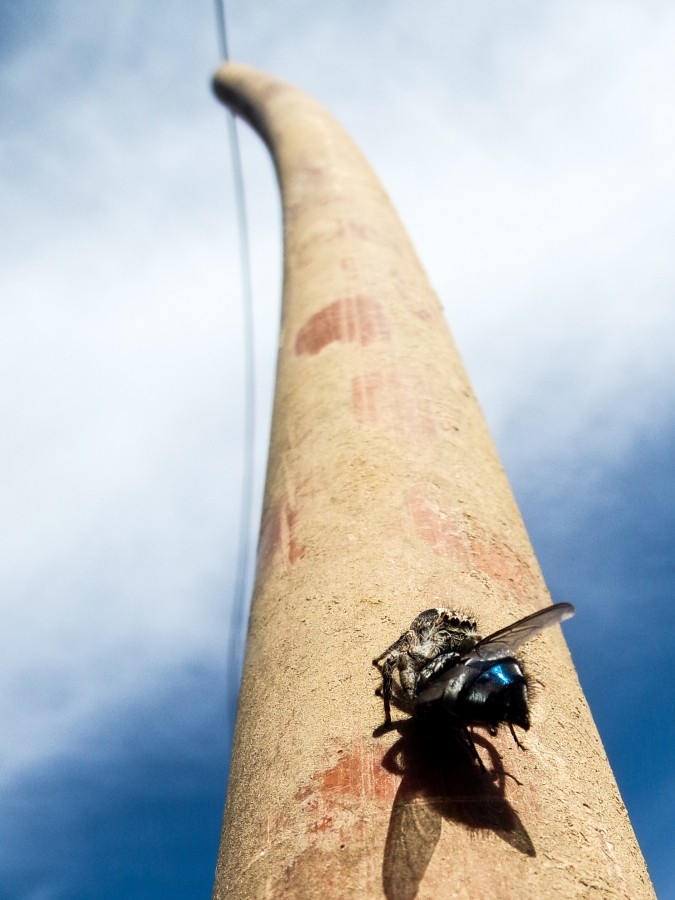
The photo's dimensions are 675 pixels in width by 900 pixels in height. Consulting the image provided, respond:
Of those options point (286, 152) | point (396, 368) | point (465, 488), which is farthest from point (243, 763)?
point (286, 152)

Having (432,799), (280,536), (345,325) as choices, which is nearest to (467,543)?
(280,536)

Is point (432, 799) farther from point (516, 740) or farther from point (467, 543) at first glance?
point (467, 543)

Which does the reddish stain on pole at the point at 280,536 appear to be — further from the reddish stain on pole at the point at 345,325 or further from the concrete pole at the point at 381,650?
the reddish stain on pole at the point at 345,325

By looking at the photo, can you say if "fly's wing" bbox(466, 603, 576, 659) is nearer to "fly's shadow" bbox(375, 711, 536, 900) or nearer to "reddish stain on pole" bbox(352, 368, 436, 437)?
"fly's shadow" bbox(375, 711, 536, 900)

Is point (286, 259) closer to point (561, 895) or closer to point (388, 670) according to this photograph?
point (388, 670)

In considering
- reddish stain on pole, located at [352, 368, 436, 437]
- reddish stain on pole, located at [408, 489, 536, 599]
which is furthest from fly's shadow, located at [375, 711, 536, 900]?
reddish stain on pole, located at [352, 368, 436, 437]

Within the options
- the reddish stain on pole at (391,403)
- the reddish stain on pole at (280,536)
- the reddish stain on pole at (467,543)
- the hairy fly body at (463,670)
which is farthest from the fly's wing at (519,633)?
the reddish stain on pole at (391,403)
